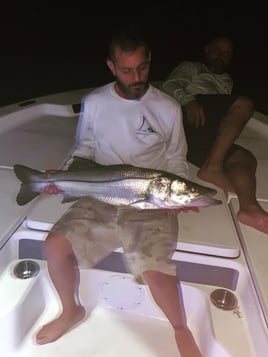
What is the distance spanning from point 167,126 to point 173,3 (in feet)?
6.73

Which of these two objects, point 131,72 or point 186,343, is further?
point 131,72

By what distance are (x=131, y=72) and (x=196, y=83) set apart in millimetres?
513

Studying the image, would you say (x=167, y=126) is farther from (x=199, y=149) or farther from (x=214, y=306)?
(x=214, y=306)

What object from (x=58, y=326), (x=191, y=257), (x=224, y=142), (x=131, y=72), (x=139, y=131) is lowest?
(x=58, y=326)

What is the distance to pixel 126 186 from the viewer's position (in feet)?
3.17

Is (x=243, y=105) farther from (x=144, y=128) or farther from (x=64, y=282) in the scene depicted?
(x=64, y=282)

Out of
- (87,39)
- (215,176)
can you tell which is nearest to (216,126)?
(215,176)

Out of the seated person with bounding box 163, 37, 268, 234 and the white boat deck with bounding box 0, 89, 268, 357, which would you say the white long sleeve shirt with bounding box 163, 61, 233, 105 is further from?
the white boat deck with bounding box 0, 89, 268, 357

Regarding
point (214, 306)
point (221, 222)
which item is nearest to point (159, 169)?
point (221, 222)

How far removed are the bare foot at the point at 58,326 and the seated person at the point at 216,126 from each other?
0.48 meters

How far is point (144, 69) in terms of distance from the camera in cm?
103

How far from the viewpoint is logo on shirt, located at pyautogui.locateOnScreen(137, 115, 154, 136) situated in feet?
3.51

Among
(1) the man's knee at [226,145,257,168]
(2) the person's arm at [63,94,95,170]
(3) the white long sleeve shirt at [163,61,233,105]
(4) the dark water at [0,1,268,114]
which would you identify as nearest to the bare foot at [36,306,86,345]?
(2) the person's arm at [63,94,95,170]

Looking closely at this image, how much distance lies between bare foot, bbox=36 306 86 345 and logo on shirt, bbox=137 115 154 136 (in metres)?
0.43
